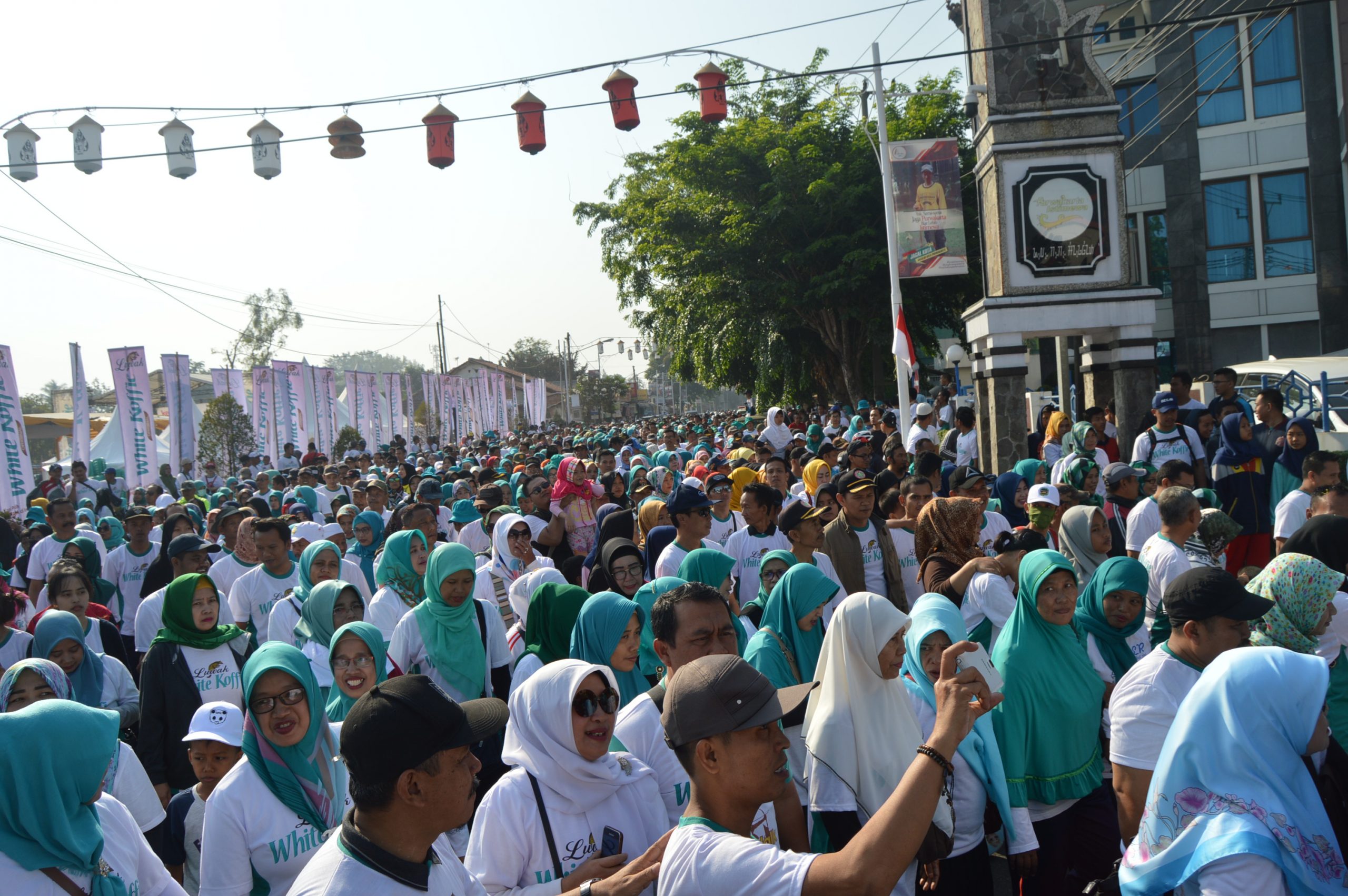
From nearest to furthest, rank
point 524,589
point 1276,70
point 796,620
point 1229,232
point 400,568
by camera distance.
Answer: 1. point 796,620
2. point 524,589
3. point 400,568
4. point 1276,70
5. point 1229,232

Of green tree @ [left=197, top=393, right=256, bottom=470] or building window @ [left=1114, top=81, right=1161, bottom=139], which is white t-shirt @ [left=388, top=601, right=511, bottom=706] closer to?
green tree @ [left=197, top=393, right=256, bottom=470]

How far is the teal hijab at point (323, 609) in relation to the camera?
17.6 feet

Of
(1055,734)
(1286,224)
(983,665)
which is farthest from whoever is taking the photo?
(1286,224)

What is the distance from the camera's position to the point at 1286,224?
26016mm

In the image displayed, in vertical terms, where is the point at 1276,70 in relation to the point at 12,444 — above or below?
above

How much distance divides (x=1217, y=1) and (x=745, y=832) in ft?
95.9

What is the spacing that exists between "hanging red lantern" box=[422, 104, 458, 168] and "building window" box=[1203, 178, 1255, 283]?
875 inches

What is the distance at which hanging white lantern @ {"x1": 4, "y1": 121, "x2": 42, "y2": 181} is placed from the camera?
12.2 meters

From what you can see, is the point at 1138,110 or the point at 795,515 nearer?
the point at 795,515

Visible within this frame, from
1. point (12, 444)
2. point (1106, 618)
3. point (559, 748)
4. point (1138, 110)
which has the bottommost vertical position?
point (1106, 618)

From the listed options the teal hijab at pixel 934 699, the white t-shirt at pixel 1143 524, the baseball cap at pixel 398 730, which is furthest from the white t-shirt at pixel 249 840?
the white t-shirt at pixel 1143 524

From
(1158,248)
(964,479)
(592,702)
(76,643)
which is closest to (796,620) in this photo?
(592,702)

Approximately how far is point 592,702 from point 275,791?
1211mm

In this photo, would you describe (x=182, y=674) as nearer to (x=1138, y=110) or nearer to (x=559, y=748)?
(x=559, y=748)
